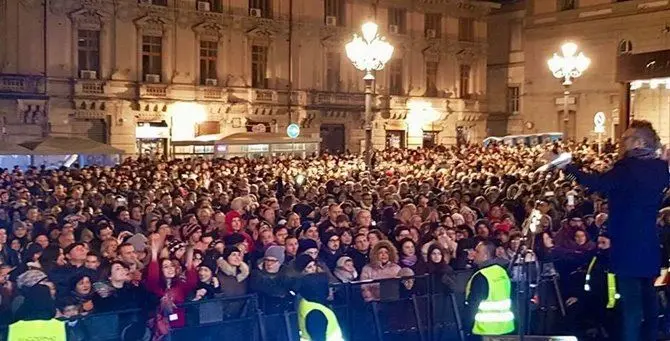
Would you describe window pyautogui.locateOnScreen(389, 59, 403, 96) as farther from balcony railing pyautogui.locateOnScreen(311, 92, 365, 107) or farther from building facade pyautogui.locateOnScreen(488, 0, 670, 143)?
building facade pyautogui.locateOnScreen(488, 0, 670, 143)

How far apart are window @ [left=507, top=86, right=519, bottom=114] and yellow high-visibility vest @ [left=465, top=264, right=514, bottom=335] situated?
5288cm

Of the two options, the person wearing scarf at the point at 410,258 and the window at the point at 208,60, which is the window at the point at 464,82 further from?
the person wearing scarf at the point at 410,258

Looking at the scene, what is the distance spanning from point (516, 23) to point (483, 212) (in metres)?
47.6

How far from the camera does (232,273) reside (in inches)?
375

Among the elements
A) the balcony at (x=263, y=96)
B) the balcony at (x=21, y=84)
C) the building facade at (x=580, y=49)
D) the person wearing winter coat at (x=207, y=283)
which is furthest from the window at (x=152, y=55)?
the person wearing winter coat at (x=207, y=283)

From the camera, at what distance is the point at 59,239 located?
11.5m

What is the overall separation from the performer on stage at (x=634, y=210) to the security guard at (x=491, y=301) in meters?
2.02

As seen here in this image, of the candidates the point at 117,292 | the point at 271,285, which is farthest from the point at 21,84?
the point at 271,285

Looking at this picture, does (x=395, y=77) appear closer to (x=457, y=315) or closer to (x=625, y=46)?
(x=625, y=46)

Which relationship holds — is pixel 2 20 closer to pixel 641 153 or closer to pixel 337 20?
pixel 337 20

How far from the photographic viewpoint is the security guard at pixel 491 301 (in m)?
8.41

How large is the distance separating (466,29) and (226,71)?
19.8 metres

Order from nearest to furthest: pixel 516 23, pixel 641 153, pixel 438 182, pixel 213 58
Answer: pixel 641 153
pixel 438 182
pixel 213 58
pixel 516 23

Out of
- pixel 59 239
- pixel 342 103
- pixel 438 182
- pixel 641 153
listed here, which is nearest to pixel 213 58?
pixel 342 103
